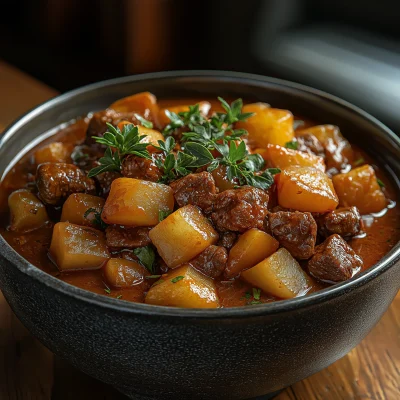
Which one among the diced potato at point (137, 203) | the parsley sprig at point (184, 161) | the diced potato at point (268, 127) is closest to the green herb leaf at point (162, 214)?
the diced potato at point (137, 203)

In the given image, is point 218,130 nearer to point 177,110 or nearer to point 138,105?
point 177,110

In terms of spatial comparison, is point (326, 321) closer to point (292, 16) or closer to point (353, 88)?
point (353, 88)

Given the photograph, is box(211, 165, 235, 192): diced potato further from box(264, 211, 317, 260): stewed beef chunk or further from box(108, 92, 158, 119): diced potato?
box(108, 92, 158, 119): diced potato

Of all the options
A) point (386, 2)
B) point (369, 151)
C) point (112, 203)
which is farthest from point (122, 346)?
point (386, 2)

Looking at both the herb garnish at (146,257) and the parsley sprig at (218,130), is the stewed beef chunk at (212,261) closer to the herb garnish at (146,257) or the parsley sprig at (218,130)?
the herb garnish at (146,257)

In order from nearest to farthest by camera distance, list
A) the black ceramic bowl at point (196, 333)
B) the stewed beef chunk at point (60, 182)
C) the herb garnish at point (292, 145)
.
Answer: the black ceramic bowl at point (196, 333)
the stewed beef chunk at point (60, 182)
the herb garnish at point (292, 145)

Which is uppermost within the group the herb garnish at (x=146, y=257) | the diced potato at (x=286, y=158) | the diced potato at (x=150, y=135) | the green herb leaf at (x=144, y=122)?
the diced potato at (x=286, y=158)
